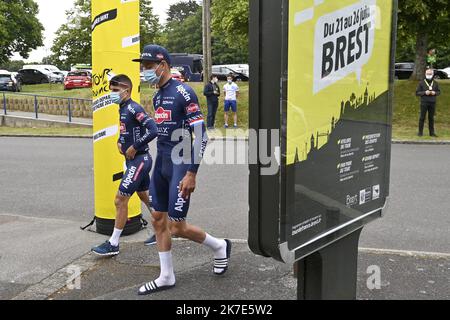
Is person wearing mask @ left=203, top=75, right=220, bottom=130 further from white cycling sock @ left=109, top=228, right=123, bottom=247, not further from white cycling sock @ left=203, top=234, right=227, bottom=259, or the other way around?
white cycling sock @ left=203, top=234, right=227, bottom=259

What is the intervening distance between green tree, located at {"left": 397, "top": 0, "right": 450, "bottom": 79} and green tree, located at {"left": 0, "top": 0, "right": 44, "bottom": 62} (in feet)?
126

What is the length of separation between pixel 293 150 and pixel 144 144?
2.89 meters

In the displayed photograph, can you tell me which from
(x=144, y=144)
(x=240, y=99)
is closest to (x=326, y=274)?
(x=144, y=144)

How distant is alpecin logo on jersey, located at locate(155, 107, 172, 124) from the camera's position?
407 centimetres

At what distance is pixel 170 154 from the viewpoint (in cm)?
412

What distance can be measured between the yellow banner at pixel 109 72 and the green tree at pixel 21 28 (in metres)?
46.5

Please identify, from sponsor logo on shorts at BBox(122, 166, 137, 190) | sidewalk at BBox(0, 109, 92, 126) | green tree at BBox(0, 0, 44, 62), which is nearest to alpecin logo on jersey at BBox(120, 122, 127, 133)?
sponsor logo on shorts at BBox(122, 166, 137, 190)

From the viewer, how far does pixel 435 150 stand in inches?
485

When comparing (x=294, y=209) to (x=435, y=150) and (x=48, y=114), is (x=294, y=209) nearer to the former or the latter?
(x=435, y=150)

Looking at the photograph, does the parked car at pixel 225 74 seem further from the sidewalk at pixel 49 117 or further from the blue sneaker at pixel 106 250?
the blue sneaker at pixel 106 250

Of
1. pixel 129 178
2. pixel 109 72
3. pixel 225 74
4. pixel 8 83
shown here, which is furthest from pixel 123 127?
pixel 225 74

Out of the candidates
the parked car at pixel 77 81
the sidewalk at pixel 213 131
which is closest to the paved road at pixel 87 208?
the sidewalk at pixel 213 131

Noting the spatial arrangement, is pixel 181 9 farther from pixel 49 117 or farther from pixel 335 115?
pixel 335 115
